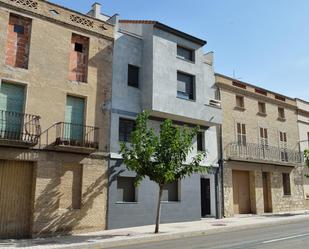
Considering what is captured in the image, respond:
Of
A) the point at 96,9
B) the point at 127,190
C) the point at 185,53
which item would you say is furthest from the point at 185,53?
the point at 127,190

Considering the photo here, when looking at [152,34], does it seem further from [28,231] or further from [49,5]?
[28,231]

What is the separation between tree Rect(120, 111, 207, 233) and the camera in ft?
49.7

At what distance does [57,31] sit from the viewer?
16.9m

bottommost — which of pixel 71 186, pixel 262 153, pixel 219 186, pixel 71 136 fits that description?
pixel 71 186

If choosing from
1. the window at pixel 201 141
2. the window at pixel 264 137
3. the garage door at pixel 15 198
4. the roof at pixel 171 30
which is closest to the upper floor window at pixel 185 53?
the roof at pixel 171 30

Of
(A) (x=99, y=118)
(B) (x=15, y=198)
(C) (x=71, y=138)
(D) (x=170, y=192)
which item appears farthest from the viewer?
(D) (x=170, y=192)

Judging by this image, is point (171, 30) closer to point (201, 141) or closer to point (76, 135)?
point (201, 141)

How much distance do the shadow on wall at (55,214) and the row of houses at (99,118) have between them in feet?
0.14

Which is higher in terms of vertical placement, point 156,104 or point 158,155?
point 156,104

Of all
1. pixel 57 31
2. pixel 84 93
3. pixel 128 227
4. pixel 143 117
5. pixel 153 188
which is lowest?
pixel 128 227

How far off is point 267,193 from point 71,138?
1671 cm

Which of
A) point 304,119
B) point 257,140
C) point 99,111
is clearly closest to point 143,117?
point 99,111

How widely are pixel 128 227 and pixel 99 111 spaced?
6035 mm

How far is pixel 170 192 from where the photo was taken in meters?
20.2
